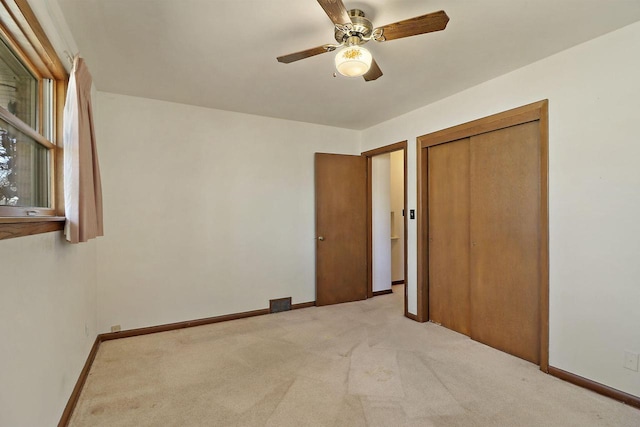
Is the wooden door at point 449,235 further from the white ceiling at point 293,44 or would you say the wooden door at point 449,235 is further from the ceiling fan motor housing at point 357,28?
the ceiling fan motor housing at point 357,28

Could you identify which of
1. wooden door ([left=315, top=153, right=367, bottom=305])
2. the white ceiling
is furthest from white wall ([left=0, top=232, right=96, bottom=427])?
wooden door ([left=315, top=153, right=367, bottom=305])

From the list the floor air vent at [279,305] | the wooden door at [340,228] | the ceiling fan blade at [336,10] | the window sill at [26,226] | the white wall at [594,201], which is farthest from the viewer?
the wooden door at [340,228]

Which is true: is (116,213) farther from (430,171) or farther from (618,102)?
(618,102)

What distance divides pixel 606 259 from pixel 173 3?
3.26 meters

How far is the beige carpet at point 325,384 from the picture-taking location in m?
1.93

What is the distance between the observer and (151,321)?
330 cm

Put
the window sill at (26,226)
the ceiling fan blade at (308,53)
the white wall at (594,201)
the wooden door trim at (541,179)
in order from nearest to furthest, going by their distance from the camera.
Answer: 1. the window sill at (26,226)
2. the ceiling fan blade at (308,53)
3. the white wall at (594,201)
4. the wooden door trim at (541,179)

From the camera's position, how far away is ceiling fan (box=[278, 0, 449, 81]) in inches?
63.9

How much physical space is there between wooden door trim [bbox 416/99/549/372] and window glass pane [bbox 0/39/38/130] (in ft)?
11.0

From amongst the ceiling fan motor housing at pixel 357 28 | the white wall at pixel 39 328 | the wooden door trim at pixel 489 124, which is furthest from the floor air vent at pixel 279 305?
the ceiling fan motor housing at pixel 357 28

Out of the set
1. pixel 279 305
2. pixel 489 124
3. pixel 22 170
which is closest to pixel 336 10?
pixel 22 170

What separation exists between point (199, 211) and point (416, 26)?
284cm

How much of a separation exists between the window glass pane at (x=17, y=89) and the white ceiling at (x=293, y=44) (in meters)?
0.52

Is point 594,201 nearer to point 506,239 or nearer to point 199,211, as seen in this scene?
point 506,239
